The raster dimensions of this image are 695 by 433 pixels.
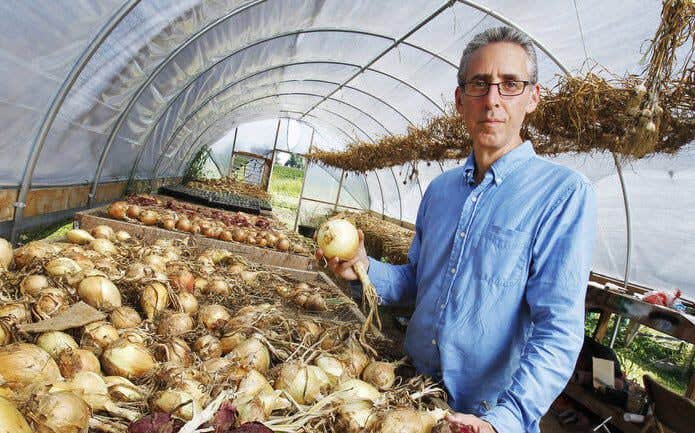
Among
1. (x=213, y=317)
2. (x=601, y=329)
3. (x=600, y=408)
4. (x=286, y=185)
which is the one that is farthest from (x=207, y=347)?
(x=286, y=185)

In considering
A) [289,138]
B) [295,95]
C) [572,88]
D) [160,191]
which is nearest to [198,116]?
[160,191]

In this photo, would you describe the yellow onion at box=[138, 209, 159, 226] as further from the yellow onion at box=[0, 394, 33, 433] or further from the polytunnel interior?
the yellow onion at box=[0, 394, 33, 433]

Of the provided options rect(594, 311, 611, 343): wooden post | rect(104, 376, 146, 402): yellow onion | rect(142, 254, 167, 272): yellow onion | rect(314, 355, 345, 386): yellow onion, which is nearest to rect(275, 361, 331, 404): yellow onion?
rect(314, 355, 345, 386): yellow onion

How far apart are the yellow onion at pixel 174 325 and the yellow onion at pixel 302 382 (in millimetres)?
527

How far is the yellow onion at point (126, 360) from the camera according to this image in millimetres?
1416

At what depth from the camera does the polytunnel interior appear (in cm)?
316

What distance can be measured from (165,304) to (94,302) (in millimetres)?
281

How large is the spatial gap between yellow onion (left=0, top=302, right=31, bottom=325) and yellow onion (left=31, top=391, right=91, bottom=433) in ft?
2.23

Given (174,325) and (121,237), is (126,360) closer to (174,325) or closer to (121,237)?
(174,325)

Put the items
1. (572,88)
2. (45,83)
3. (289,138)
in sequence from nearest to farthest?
1. (45,83)
2. (572,88)
3. (289,138)

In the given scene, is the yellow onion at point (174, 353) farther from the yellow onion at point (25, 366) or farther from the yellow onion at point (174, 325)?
the yellow onion at point (25, 366)

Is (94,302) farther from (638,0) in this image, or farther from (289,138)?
(289,138)

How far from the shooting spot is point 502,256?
1419 millimetres

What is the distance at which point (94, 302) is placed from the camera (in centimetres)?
185
